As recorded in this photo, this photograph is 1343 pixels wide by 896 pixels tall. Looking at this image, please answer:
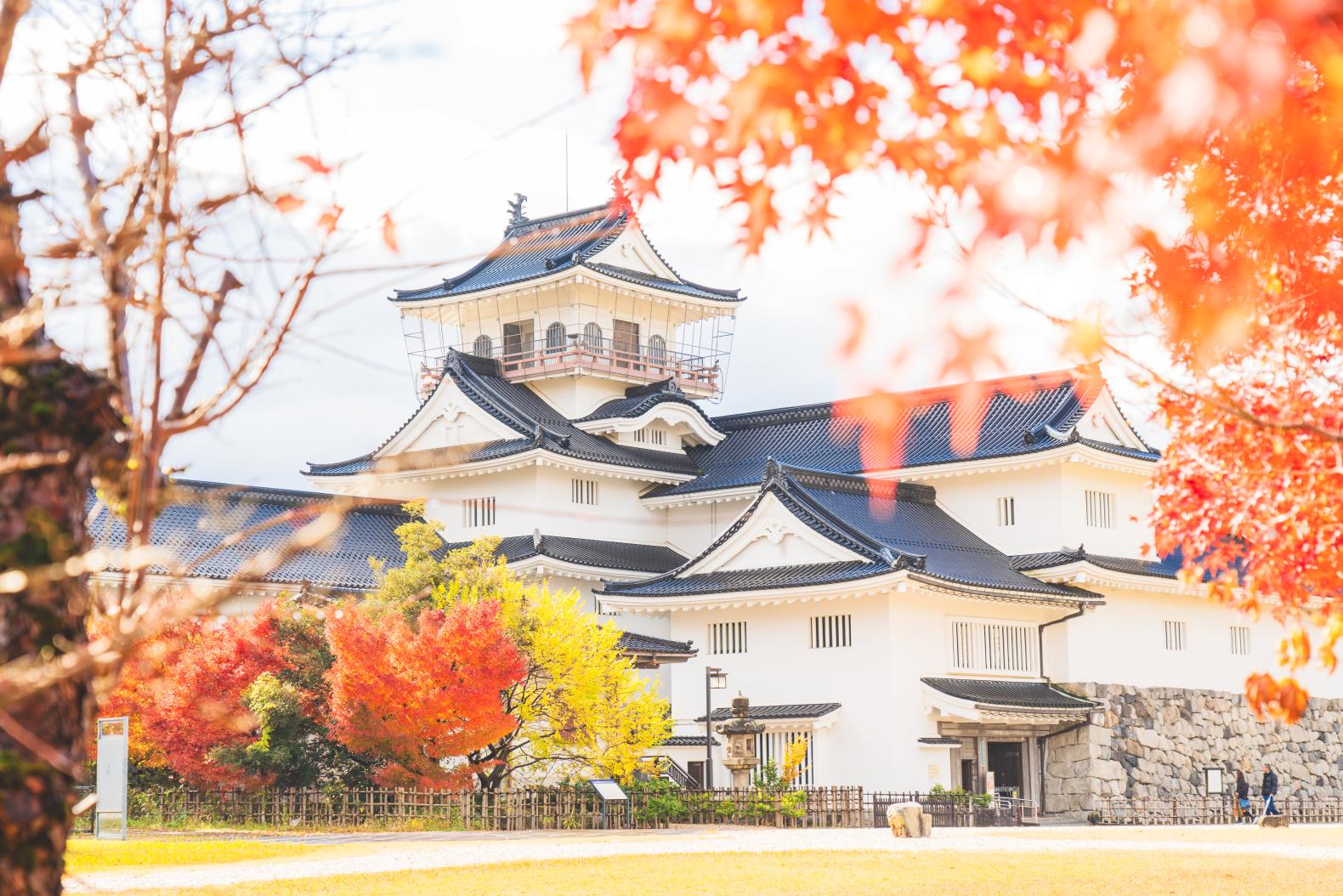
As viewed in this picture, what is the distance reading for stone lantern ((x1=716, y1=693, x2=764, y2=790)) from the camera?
2831cm

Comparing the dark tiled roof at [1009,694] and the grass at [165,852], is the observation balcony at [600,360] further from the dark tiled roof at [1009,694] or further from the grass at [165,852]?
the grass at [165,852]

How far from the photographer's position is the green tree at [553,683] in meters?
26.9

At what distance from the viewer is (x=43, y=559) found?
4875 mm

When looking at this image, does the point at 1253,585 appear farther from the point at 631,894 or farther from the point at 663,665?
the point at 663,665

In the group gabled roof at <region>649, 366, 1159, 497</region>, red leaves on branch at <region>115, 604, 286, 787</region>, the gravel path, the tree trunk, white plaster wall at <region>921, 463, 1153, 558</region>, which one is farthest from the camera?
gabled roof at <region>649, 366, 1159, 497</region>

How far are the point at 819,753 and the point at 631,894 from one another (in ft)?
55.7

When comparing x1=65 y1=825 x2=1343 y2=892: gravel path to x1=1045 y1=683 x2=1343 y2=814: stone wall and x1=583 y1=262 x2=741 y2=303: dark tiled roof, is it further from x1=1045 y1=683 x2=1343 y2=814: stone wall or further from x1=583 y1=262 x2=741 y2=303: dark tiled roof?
x1=583 y1=262 x2=741 y2=303: dark tiled roof

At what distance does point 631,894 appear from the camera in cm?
1467

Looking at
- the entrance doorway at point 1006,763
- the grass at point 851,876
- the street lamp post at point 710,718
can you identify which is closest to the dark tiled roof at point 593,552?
the street lamp post at point 710,718

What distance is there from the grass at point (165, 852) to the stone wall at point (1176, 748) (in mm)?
18478

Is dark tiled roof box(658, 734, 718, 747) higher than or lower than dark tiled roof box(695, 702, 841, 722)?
lower

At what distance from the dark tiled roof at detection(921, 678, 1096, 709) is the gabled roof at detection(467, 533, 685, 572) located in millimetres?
8637

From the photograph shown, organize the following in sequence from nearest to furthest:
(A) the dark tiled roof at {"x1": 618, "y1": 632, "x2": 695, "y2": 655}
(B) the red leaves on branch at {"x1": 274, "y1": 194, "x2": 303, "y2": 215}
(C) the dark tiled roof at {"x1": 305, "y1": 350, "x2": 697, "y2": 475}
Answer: (B) the red leaves on branch at {"x1": 274, "y1": 194, "x2": 303, "y2": 215}, (A) the dark tiled roof at {"x1": 618, "y1": 632, "x2": 695, "y2": 655}, (C) the dark tiled roof at {"x1": 305, "y1": 350, "x2": 697, "y2": 475}

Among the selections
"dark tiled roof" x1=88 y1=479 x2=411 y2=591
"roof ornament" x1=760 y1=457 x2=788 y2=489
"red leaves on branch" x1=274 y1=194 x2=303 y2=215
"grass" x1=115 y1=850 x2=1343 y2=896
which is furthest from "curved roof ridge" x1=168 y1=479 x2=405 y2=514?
"red leaves on branch" x1=274 y1=194 x2=303 y2=215
